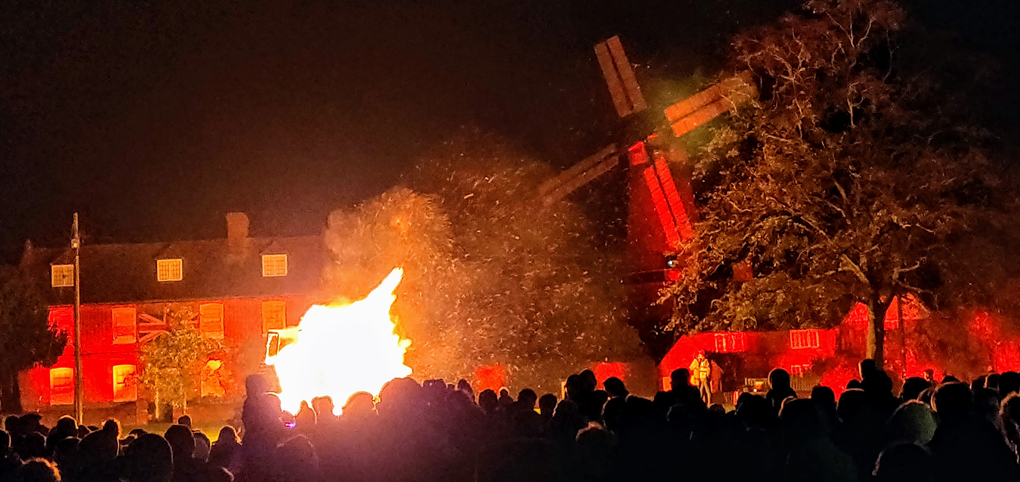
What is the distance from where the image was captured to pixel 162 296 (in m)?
53.8

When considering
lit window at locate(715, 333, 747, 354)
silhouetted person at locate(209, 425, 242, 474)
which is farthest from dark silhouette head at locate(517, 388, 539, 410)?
lit window at locate(715, 333, 747, 354)

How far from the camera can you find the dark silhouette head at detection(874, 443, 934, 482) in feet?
23.1

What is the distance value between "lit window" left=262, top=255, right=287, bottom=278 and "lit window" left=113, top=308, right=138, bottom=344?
6.53m

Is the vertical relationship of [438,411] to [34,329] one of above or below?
below

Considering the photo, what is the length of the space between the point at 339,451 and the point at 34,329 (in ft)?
134

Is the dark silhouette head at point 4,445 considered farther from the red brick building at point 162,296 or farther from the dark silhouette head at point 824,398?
the red brick building at point 162,296

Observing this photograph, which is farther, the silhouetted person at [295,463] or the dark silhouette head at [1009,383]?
the dark silhouette head at [1009,383]

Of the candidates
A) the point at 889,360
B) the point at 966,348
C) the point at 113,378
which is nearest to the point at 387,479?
the point at 966,348

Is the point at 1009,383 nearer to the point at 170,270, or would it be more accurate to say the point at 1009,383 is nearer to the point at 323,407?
the point at 323,407

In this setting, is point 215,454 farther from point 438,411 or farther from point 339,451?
point 438,411

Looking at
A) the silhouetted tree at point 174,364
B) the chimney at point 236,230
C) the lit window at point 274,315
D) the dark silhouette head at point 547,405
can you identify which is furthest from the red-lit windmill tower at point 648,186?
the dark silhouette head at point 547,405

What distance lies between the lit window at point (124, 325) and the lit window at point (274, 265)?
6.53 meters

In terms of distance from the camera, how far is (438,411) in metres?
9.25

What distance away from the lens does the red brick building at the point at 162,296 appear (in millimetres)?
50031
